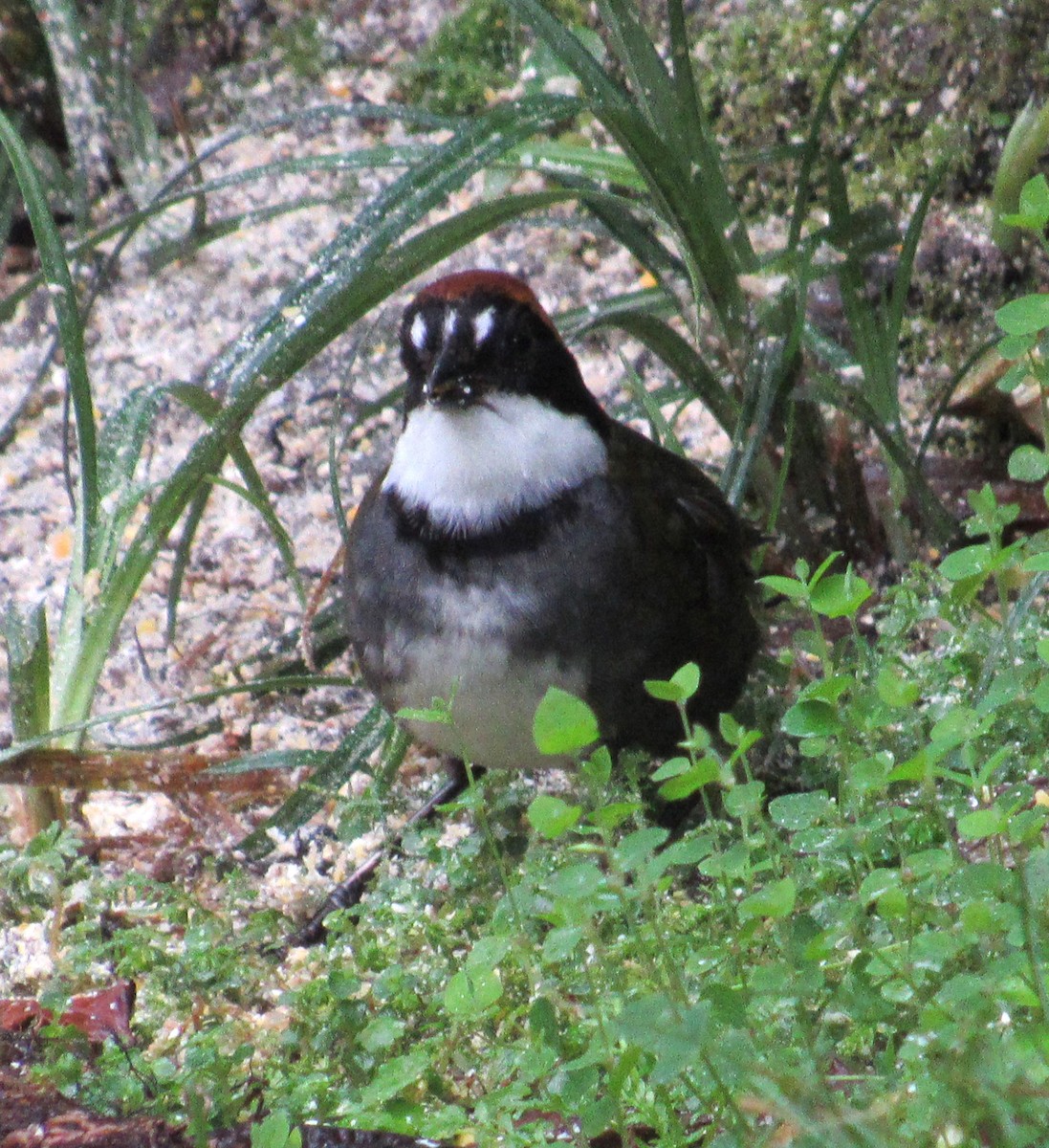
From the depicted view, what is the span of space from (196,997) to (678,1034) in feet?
4.51

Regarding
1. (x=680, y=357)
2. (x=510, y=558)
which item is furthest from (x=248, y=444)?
(x=510, y=558)

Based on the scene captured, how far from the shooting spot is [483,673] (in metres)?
2.76

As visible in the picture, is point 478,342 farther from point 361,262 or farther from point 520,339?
point 361,262

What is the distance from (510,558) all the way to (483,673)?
22cm

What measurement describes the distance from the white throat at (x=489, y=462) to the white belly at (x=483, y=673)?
17 cm

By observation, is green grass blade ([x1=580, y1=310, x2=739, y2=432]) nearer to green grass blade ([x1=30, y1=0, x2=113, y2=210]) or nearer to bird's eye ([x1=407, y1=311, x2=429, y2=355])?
bird's eye ([x1=407, y1=311, x2=429, y2=355])

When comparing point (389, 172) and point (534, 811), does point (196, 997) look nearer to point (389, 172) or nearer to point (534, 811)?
point (534, 811)

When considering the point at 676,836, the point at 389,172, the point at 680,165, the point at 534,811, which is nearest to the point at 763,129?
the point at 389,172

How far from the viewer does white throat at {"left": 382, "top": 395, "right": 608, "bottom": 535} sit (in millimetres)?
2877

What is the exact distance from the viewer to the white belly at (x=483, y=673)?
9.04 ft

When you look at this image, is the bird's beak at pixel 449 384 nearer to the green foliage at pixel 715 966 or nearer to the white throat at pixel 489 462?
the white throat at pixel 489 462

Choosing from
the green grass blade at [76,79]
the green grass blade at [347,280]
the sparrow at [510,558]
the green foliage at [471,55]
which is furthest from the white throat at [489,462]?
the green foliage at [471,55]

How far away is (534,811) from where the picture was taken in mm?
1572

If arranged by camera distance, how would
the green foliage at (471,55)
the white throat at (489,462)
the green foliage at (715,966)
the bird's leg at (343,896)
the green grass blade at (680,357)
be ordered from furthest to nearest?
the green foliage at (471,55) < the green grass blade at (680,357) < the bird's leg at (343,896) < the white throat at (489,462) < the green foliage at (715,966)
